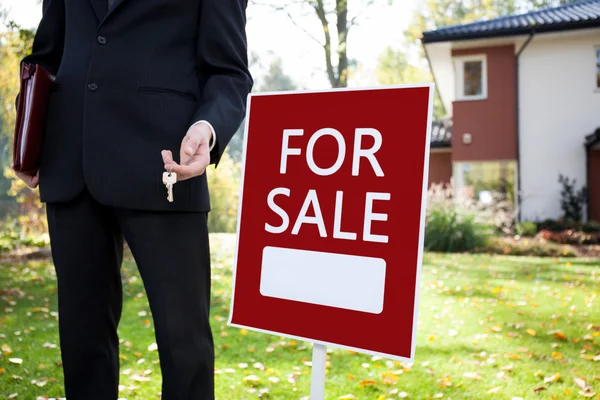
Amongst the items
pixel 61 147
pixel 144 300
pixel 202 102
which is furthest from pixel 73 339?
pixel 144 300

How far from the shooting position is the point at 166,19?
1695mm

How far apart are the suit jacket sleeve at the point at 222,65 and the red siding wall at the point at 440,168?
18409 millimetres

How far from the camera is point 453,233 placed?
1229 cm

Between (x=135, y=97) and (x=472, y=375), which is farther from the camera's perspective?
(x=472, y=375)

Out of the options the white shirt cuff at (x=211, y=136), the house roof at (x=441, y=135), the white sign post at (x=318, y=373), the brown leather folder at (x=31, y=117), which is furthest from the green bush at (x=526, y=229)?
the brown leather folder at (x=31, y=117)

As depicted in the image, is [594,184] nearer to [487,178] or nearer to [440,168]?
[487,178]

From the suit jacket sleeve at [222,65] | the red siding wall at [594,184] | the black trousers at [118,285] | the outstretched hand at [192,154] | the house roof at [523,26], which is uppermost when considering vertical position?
the house roof at [523,26]

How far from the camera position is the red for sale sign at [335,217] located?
185 cm

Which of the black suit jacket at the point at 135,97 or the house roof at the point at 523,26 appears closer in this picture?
the black suit jacket at the point at 135,97

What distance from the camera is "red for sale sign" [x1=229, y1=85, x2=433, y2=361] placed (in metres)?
1.85

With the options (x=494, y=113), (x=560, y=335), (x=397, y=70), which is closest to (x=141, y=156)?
(x=560, y=335)

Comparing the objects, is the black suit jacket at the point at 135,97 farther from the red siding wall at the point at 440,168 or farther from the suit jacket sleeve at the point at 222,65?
the red siding wall at the point at 440,168

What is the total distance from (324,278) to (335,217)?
207 mm

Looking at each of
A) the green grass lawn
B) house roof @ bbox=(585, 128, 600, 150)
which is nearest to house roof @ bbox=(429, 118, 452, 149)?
house roof @ bbox=(585, 128, 600, 150)
